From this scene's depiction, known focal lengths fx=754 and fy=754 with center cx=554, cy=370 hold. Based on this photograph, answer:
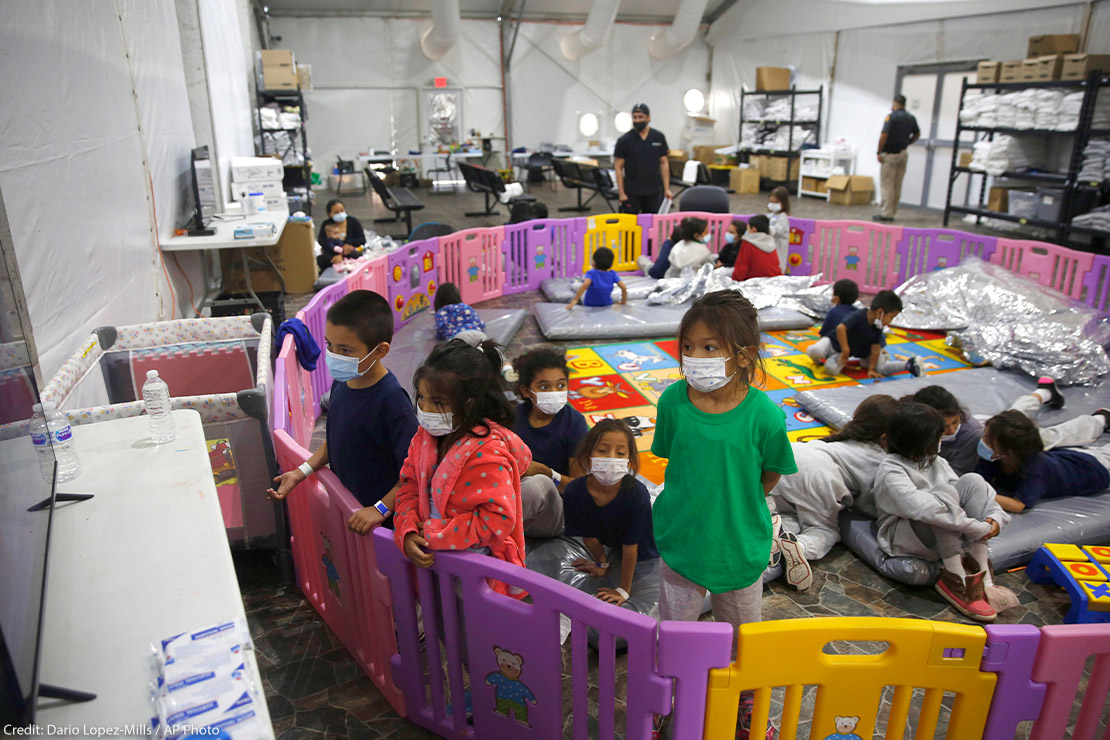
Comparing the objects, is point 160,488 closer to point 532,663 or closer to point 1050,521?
point 532,663

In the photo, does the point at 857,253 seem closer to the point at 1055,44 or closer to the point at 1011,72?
the point at 1011,72

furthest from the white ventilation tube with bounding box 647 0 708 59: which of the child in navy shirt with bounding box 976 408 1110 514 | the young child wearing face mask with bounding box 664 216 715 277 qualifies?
the child in navy shirt with bounding box 976 408 1110 514

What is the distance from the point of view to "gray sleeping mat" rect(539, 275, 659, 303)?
7266mm

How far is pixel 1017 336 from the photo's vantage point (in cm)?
552

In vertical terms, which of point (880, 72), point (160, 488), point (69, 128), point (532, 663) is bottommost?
point (532, 663)

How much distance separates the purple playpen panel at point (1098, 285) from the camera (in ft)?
19.8

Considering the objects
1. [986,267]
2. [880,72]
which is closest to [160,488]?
[986,267]

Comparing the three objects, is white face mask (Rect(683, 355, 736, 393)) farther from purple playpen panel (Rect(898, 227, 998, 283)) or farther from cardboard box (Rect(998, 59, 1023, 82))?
cardboard box (Rect(998, 59, 1023, 82))

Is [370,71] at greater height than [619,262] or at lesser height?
greater

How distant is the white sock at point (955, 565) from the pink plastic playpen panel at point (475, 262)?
17.0 ft

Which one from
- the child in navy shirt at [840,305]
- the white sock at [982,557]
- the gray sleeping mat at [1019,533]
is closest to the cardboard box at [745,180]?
the child in navy shirt at [840,305]

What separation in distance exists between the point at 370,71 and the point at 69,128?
15126mm

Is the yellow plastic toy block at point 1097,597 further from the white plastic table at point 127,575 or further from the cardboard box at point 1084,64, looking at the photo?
the cardboard box at point 1084,64

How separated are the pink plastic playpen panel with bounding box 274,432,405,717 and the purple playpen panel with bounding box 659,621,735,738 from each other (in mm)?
929
